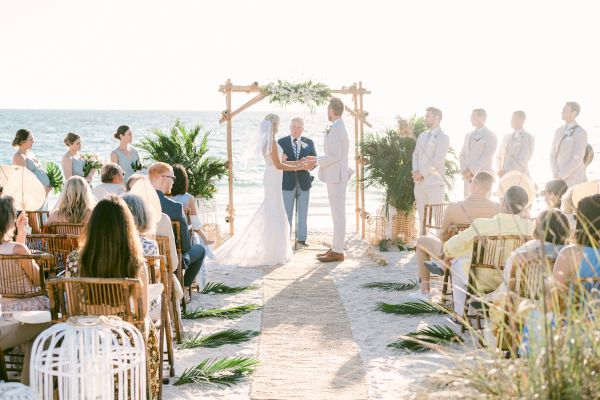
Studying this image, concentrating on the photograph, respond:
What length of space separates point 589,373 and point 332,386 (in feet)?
8.10

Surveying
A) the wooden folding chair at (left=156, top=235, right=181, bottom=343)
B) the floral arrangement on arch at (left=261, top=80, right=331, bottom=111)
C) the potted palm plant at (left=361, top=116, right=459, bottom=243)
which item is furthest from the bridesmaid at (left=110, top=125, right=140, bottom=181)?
the wooden folding chair at (left=156, top=235, right=181, bottom=343)

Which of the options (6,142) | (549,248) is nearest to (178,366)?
(549,248)

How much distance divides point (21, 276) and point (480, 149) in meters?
6.38

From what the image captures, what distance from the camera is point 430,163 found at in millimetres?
9266

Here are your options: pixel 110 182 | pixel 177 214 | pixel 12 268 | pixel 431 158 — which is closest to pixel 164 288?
pixel 12 268

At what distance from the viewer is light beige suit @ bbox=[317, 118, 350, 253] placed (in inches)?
359

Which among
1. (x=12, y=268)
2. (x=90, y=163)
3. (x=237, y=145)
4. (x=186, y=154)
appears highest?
(x=237, y=145)

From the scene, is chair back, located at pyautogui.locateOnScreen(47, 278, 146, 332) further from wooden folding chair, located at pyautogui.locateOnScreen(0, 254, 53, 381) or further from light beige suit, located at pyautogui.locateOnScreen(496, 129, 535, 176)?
light beige suit, located at pyautogui.locateOnScreen(496, 129, 535, 176)

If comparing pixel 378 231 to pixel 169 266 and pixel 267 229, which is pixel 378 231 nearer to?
pixel 267 229

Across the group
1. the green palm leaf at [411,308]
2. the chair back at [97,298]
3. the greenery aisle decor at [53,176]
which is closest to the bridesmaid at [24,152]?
the greenery aisle decor at [53,176]

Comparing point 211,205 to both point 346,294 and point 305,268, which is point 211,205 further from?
point 346,294

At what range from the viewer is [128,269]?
3932 millimetres

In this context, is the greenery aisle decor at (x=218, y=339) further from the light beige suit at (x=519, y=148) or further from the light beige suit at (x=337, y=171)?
the light beige suit at (x=519, y=148)

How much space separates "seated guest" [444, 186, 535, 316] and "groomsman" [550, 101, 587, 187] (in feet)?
12.1
